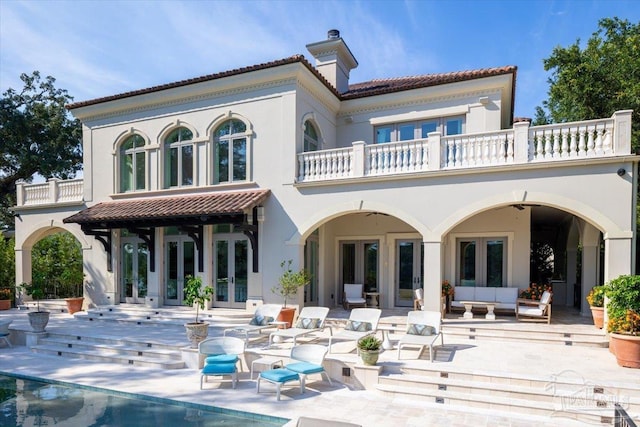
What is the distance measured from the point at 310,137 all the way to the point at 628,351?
10.8 metres

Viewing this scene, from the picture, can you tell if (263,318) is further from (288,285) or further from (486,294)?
(486,294)

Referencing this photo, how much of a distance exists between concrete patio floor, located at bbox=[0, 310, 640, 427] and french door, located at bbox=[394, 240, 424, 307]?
4024 mm

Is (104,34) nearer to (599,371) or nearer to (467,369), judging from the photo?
(467,369)

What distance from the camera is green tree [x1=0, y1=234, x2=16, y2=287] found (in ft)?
62.0

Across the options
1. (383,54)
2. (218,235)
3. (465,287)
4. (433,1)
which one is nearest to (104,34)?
(218,235)

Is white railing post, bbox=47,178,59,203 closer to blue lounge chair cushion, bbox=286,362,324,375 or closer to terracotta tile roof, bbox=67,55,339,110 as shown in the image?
terracotta tile roof, bbox=67,55,339,110

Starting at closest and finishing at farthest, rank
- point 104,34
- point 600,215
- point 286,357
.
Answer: point 286,357, point 600,215, point 104,34

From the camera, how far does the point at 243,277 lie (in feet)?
47.0

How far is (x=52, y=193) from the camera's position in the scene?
17.7 metres

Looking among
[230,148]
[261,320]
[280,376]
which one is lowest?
[280,376]

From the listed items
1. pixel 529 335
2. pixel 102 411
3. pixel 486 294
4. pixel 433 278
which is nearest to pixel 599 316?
pixel 529 335

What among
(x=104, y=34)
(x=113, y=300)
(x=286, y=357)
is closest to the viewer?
(x=286, y=357)

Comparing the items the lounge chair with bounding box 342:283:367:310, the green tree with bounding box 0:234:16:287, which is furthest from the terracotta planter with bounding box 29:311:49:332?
the lounge chair with bounding box 342:283:367:310

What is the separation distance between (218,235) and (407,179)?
7.12 metres
